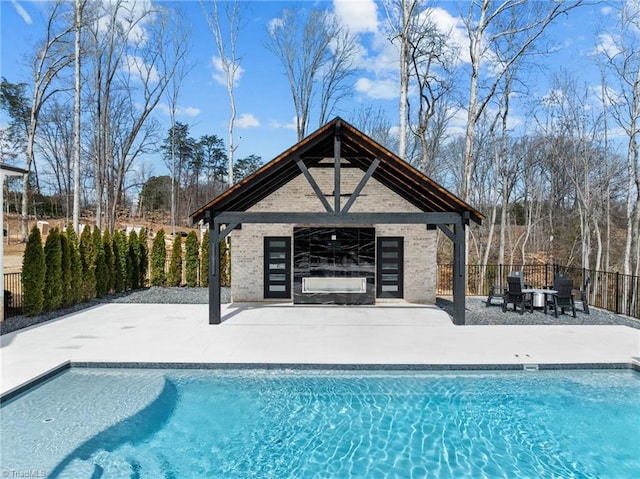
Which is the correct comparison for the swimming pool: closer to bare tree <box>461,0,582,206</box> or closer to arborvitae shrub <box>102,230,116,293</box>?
arborvitae shrub <box>102,230,116,293</box>

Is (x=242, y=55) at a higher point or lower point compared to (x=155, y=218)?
higher

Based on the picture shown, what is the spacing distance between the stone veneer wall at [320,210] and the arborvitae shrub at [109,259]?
432cm

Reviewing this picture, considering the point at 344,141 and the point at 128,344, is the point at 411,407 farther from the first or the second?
the point at 344,141

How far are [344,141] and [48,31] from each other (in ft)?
62.8

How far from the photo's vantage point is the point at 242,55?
21.2m

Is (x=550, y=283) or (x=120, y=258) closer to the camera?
(x=120, y=258)

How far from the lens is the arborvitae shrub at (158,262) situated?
1522cm

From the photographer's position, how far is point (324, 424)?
4809mm

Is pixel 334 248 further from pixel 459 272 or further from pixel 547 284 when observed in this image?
pixel 547 284

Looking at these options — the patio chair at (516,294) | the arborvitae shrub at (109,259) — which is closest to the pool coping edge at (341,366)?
the patio chair at (516,294)

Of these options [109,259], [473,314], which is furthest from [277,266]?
[473,314]

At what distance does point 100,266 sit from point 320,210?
7523 mm

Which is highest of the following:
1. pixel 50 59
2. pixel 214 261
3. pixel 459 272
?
pixel 50 59

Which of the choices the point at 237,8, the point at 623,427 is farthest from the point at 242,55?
the point at 623,427
